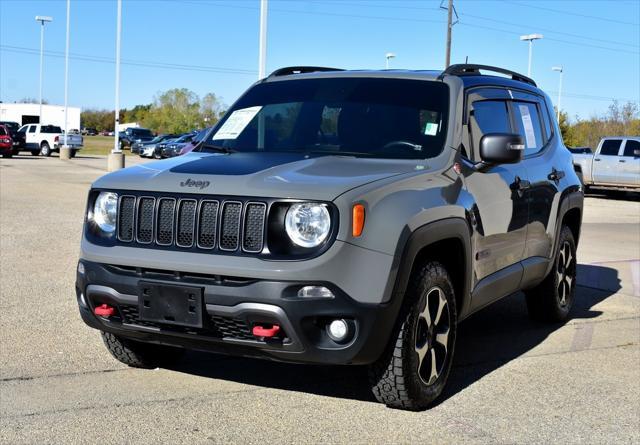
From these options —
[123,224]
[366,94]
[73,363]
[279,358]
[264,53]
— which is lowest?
[73,363]

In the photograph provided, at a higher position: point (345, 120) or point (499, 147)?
point (345, 120)

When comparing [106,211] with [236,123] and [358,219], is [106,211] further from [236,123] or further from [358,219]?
[358,219]

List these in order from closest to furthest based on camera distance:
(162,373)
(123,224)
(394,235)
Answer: (394,235) < (123,224) < (162,373)

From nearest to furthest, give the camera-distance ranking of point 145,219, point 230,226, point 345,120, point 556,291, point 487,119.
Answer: point 230,226 < point 145,219 < point 345,120 < point 487,119 < point 556,291

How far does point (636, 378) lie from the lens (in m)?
5.48

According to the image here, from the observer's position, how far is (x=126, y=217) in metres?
4.44

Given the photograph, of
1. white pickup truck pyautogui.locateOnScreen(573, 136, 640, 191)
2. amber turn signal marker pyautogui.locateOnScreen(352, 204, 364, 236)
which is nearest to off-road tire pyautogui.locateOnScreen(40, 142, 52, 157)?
white pickup truck pyautogui.locateOnScreen(573, 136, 640, 191)

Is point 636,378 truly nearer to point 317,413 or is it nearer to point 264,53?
point 317,413

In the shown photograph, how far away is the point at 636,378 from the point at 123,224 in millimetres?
3511

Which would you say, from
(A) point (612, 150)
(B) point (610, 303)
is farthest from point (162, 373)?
(A) point (612, 150)

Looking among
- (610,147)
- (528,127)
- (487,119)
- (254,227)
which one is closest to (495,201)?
(487,119)

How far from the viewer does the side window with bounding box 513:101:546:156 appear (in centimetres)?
621

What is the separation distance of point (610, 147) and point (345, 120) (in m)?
22.3

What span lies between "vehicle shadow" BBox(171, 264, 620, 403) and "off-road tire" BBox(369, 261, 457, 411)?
0.33 metres
